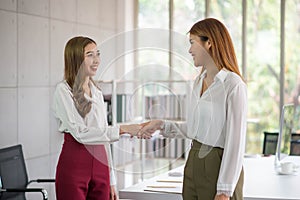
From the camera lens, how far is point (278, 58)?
21.8 ft

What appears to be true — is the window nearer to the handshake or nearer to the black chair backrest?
the black chair backrest

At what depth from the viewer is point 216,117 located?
225 centimetres

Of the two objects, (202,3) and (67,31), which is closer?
(67,31)

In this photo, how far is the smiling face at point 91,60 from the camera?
2578 mm

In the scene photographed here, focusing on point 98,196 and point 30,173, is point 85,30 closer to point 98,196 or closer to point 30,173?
point 30,173

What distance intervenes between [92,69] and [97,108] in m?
0.20

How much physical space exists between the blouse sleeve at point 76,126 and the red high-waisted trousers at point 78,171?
10cm

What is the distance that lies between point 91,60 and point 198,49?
578 millimetres

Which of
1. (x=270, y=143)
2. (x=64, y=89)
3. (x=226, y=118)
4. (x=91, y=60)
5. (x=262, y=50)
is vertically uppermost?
(x=262, y=50)

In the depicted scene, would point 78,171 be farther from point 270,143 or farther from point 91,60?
point 270,143

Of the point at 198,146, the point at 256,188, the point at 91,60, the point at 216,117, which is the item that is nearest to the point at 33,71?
the point at 91,60

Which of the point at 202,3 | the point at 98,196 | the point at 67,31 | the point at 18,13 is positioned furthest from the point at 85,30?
the point at 98,196

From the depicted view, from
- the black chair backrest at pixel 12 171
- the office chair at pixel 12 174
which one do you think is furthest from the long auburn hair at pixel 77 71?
the black chair backrest at pixel 12 171

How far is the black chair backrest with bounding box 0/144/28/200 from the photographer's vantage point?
3619 mm
